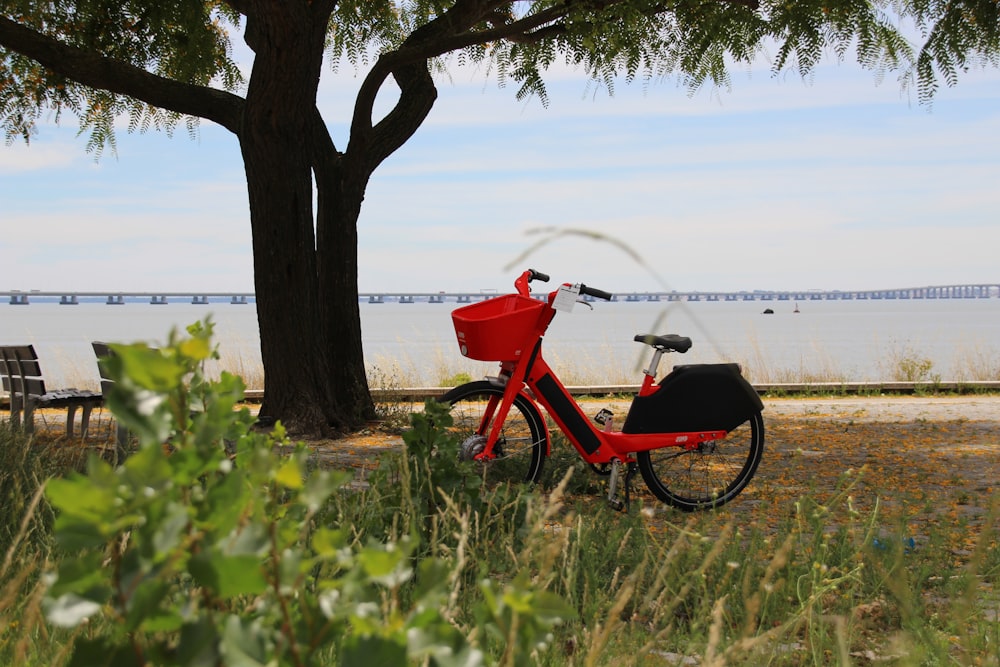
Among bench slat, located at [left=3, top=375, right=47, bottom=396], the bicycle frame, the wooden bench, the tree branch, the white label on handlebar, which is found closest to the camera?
the white label on handlebar

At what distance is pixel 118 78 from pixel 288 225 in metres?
2.17

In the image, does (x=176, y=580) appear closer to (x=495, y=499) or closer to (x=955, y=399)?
(x=495, y=499)

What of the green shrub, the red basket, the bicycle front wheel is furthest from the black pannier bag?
the green shrub

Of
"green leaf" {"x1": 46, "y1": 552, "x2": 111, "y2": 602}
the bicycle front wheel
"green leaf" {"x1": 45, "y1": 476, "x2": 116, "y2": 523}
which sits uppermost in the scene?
"green leaf" {"x1": 45, "y1": 476, "x2": 116, "y2": 523}

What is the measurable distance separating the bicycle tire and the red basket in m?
0.29

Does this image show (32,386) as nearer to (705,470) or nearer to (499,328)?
(499,328)

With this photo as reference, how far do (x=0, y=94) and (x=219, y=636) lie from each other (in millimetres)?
12398

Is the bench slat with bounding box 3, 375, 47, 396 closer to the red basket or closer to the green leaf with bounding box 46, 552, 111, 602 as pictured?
the red basket

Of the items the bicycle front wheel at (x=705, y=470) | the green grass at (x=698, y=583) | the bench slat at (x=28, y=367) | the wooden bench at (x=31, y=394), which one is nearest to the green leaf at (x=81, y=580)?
the green grass at (x=698, y=583)

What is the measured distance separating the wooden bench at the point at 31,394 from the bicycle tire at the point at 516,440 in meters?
3.93

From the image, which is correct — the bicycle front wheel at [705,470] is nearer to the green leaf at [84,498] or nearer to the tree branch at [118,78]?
the green leaf at [84,498]

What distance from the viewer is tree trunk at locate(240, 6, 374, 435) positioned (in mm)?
9398

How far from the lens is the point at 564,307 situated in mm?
5820

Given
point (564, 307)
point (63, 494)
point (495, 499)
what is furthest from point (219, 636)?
point (564, 307)
